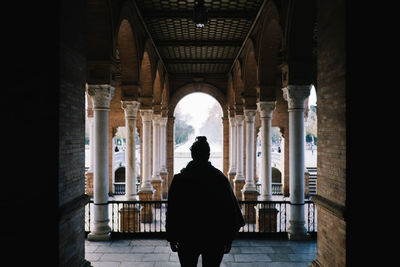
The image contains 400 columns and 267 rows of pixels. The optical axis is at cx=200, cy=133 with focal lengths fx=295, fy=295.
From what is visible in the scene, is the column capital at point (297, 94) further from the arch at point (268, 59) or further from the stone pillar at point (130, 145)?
the stone pillar at point (130, 145)

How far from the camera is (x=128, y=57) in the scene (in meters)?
9.26

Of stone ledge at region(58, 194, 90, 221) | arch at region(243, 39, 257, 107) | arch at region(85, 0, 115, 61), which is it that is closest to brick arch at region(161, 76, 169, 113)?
arch at region(243, 39, 257, 107)

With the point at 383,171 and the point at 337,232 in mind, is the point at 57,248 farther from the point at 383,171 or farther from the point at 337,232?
the point at 383,171

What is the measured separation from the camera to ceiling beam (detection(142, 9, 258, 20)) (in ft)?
28.9

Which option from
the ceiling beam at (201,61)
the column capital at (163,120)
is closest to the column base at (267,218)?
the ceiling beam at (201,61)

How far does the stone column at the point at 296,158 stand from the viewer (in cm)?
718

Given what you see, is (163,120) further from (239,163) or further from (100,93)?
(100,93)

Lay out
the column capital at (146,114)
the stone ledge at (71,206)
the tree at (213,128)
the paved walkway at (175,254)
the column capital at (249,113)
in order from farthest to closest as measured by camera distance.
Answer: the tree at (213,128), the column capital at (249,113), the column capital at (146,114), the paved walkway at (175,254), the stone ledge at (71,206)

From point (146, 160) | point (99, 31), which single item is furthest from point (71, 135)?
point (146, 160)

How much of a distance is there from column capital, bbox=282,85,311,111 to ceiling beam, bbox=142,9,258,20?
3.17m

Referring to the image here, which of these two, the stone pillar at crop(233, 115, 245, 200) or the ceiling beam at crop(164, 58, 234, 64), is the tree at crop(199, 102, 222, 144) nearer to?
the stone pillar at crop(233, 115, 245, 200)

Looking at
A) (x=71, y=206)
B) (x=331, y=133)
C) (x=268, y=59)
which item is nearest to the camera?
(x=71, y=206)

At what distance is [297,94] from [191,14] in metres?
4.06

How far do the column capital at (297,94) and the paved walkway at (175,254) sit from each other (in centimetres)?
333
